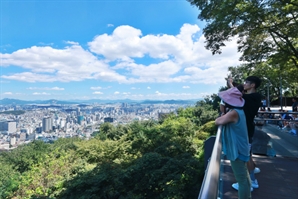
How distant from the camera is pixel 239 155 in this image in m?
1.89

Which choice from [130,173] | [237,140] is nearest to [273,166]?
[237,140]

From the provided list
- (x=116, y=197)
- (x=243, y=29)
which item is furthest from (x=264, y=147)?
(x=243, y=29)

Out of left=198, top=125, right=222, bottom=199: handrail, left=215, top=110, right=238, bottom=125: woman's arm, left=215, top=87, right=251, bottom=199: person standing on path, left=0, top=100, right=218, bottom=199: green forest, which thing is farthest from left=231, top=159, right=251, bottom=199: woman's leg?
left=0, top=100, right=218, bottom=199: green forest

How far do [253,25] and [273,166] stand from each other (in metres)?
6.00

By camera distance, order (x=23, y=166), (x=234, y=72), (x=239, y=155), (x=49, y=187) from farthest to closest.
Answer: (x=234, y=72)
(x=23, y=166)
(x=49, y=187)
(x=239, y=155)

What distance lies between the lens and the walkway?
2740mm

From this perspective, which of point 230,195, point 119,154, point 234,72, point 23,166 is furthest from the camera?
point 234,72

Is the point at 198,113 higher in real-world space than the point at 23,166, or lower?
higher

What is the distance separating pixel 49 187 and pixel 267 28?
33.7ft

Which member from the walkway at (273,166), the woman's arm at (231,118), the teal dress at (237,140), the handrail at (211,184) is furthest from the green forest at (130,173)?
the handrail at (211,184)

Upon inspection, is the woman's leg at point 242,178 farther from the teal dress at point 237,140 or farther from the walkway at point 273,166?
the walkway at point 273,166

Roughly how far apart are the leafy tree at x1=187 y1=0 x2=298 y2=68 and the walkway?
4097 millimetres

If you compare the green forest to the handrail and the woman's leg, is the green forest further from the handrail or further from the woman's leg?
the handrail

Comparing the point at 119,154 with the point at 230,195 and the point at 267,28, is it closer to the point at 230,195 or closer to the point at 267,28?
the point at 230,195
